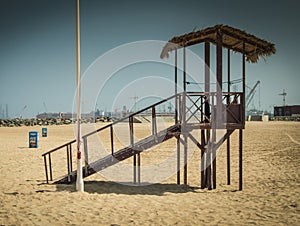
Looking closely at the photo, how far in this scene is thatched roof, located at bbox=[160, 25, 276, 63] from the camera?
1027 cm

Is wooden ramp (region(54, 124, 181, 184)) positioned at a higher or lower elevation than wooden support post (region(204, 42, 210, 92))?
lower

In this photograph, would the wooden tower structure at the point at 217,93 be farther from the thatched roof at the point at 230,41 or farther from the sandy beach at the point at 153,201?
the sandy beach at the point at 153,201

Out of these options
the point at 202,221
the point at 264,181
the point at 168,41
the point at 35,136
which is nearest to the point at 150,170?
the point at 264,181

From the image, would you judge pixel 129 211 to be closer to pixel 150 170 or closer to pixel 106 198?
pixel 106 198

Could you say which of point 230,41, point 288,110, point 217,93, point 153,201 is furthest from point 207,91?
point 288,110

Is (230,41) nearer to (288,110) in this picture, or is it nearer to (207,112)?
(207,112)

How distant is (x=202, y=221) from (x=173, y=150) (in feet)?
45.7

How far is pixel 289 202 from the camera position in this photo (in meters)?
8.82

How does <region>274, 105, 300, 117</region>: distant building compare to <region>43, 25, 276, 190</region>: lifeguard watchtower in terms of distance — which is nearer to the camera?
<region>43, 25, 276, 190</region>: lifeguard watchtower

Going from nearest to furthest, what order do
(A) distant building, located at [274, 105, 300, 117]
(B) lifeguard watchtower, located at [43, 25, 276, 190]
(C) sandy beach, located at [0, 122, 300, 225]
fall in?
(C) sandy beach, located at [0, 122, 300, 225] < (B) lifeguard watchtower, located at [43, 25, 276, 190] < (A) distant building, located at [274, 105, 300, 117]

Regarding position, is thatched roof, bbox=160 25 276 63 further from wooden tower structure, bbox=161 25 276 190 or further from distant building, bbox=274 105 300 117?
distant building, bbox=274 105 300 117

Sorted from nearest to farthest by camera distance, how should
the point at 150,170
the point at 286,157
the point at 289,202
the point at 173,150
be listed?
1. the point at 289,202
2. the point at 150,170
3. the point at 286,157
4. the point at 173,150

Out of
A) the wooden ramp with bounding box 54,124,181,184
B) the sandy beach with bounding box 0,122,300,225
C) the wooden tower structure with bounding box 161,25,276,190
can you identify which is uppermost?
the wooden tower structure with bounding box 161,25,276,190

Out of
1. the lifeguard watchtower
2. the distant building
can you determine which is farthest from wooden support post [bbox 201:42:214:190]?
the distant building
